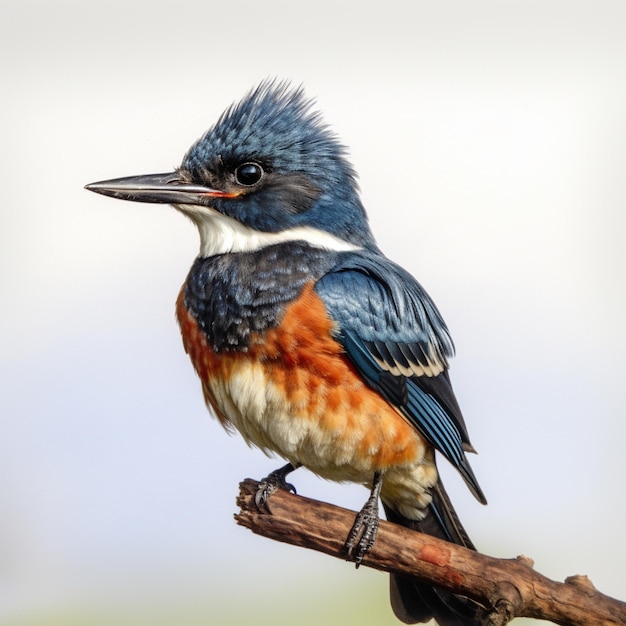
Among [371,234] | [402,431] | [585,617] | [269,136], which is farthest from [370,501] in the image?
[269,136]

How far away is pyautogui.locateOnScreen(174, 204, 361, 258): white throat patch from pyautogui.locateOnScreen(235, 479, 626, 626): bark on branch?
920 mm

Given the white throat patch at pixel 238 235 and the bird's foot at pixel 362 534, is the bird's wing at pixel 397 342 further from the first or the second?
the bird's foot at pixel 362 534

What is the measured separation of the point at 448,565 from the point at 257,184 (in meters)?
1.59

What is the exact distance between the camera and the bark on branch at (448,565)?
3145 millimetres

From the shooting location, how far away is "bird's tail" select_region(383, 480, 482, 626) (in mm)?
3832

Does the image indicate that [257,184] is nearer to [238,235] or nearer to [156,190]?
[238,235]

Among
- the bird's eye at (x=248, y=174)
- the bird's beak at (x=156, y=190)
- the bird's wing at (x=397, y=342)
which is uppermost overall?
the bird's eye at (x=248, y=174)

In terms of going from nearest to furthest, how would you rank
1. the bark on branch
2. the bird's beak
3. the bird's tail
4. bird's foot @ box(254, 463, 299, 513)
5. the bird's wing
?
the bark on branch
bird's foot @ box(254, 463, 299, 513)
the bird's wing
the bird's beak
the bird's tail

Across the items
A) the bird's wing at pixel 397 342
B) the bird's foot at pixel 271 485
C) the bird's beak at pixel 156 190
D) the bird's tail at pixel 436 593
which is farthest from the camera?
the bird's tail at pixel 436 593

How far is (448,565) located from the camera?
328cm

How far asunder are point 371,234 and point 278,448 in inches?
39.8

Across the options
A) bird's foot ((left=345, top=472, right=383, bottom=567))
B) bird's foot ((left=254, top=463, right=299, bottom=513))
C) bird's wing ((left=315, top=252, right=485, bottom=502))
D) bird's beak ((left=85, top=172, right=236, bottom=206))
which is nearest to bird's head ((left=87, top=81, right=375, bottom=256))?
bird's beak ((left=85, top=172, right=236, bottom=206))

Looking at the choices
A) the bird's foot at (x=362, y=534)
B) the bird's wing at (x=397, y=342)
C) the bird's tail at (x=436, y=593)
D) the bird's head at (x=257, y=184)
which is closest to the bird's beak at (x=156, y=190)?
the bird's head at (x=257, y=184)

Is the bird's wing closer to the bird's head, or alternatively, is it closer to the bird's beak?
the bird's head
